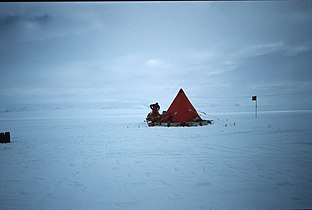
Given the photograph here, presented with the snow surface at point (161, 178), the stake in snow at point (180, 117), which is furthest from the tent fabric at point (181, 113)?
the snow surface at point (161, 178)

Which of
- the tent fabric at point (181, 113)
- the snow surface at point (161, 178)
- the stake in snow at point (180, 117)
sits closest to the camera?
the snow surface at point (161, 178)

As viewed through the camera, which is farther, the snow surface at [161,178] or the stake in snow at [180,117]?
the stake in snow at [180,117]

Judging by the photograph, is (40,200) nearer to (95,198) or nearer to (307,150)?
(95,198)

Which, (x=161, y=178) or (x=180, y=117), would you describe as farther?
(x=180, y=117)

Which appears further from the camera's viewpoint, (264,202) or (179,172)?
(179,172)

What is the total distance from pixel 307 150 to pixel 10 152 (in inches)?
387

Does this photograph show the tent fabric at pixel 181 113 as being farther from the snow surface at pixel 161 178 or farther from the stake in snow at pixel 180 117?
the snow surface at pixel 161 178

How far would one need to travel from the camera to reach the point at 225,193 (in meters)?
3.19

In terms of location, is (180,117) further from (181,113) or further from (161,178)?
(161,178)

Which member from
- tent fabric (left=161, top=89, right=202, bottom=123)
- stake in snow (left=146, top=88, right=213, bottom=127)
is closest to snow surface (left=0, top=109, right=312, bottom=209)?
stake in snow (left=146, top=88, right=213, bottom=127)

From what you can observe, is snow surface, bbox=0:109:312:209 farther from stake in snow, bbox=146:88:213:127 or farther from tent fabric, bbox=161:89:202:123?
tent fabric, bbox=161:89:202:123

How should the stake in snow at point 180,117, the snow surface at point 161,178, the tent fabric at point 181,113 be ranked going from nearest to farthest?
the snow surface at point 161,178 → the stake in snow at point 180,117 → the tent fabric at point 181,113

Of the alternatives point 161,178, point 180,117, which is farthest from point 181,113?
point 161,178

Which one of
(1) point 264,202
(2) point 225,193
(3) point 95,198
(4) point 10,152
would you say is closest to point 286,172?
(1) point 264,202
